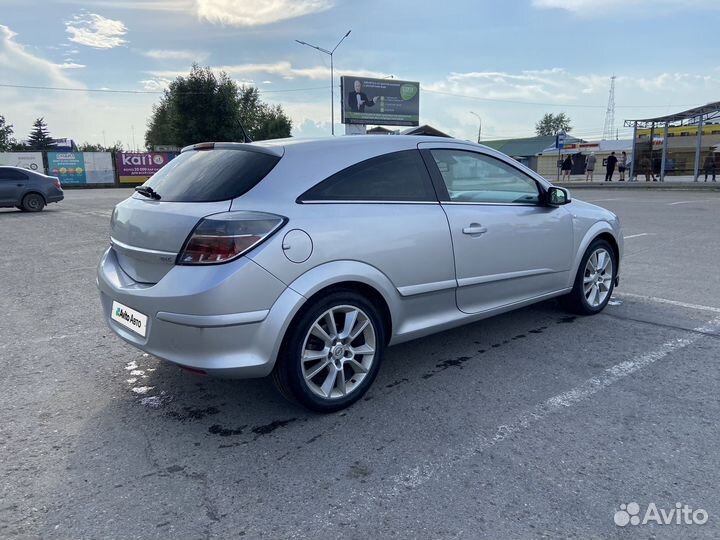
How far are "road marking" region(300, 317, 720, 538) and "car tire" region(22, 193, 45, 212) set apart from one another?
59.4 ft

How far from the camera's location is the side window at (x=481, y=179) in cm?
390

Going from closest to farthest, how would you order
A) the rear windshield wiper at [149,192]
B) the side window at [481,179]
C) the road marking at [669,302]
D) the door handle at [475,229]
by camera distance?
the rear windshield wiper at [149,192] → the door handle at [475,229] → the side window at [481,179] → the road marking at [669,302]

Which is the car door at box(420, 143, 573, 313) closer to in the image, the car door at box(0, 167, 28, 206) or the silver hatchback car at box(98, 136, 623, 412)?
the silver hatchback car at box(98, 136, 623, 412)

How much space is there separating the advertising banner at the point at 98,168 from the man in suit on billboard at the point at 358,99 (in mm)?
20755

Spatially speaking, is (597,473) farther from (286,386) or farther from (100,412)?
(100,412)

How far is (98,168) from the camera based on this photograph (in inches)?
1515

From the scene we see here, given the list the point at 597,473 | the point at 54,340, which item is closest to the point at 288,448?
the point at 597,473

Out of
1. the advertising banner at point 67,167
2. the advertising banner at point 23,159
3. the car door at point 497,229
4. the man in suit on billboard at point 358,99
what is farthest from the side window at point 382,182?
the man in suit on billboard at point 358,99

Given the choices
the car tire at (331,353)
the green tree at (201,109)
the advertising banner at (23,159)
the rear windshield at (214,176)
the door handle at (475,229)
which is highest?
the green tree at (201,109)

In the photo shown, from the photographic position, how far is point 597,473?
101 inches

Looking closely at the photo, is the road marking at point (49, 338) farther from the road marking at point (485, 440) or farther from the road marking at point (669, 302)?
the road marking at point (669, 302)

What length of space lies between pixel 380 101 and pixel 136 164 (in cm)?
2236

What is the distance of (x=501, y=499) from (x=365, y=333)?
4.18 feet

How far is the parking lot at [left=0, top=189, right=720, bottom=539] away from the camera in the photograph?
2.29 meters
